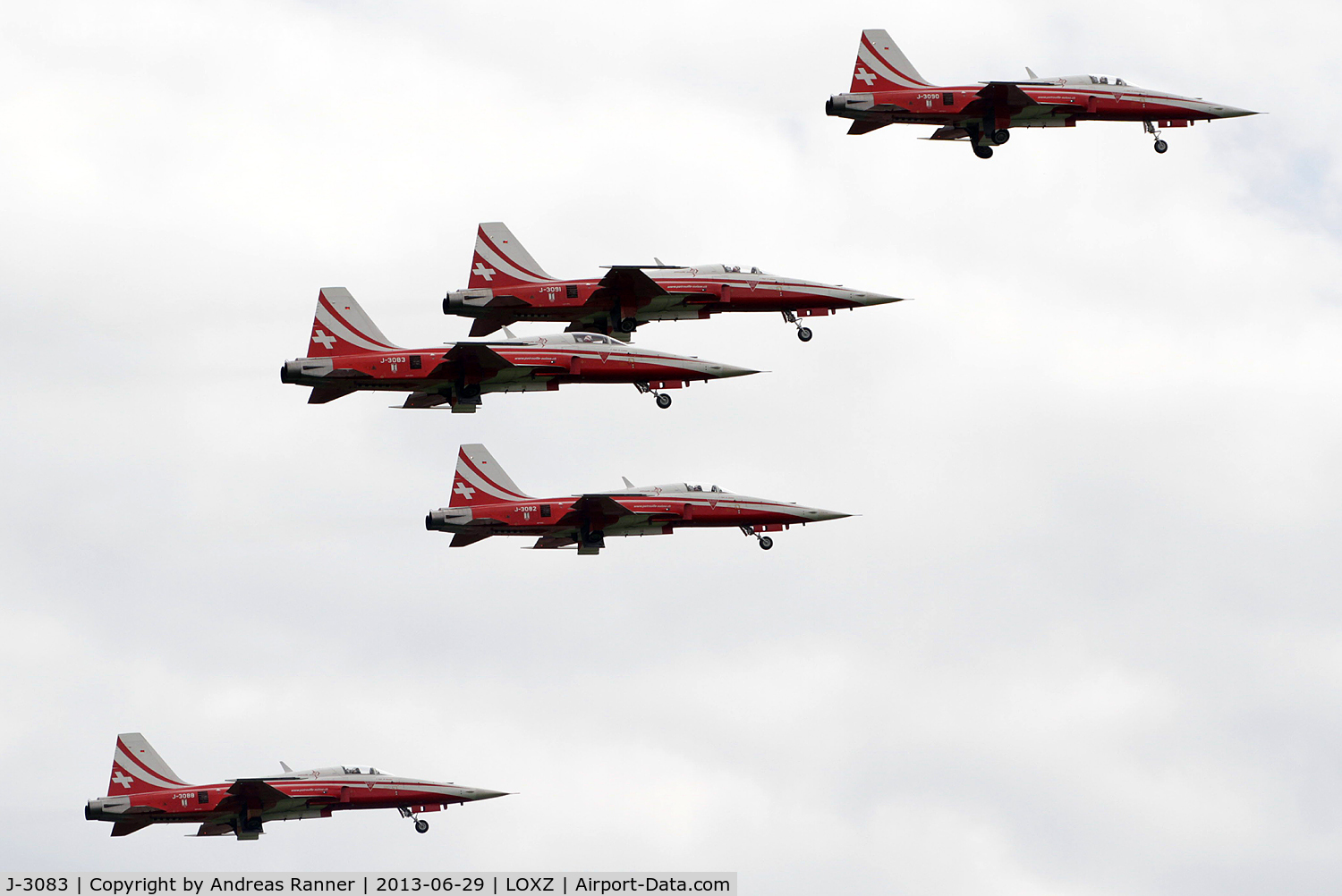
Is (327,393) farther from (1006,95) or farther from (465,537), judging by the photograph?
(1006,95)

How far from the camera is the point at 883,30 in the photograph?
87438 millimetres

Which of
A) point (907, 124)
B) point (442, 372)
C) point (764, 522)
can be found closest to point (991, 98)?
point (907, 124)

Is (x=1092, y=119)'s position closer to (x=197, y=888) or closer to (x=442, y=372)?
(x=442, y=372)

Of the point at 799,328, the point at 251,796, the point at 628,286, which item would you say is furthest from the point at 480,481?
the point at 251,796

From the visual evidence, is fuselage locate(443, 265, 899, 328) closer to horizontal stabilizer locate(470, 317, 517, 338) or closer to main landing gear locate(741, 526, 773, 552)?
horizontal stabilizer locate(470, 317, 517, 338)

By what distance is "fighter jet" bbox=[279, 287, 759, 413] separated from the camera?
268 feet

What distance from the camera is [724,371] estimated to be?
87.9 m

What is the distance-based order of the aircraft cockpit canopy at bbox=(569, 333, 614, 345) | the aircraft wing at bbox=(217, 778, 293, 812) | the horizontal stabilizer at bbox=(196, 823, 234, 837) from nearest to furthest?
the aircraft cockpit canopy at bbox=(569, 333, 614, 345)
the aircraft wing at bbox=(217, 778, 293, 812)
the horizontal stabilizer at bbox=(196, 823, 234, 837)

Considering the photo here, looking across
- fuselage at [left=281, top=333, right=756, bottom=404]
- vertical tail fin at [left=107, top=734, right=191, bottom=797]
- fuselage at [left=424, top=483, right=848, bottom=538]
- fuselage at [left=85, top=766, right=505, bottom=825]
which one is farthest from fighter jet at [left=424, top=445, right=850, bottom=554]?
vertical tail fin at [left=107, top=734, right=191, bottom=797]

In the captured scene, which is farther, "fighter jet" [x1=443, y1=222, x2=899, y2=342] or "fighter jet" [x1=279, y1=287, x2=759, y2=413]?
"fighter jet" [x1=443, y1=222, x2=899, y2=342]

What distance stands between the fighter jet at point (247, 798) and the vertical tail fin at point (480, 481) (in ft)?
63.1

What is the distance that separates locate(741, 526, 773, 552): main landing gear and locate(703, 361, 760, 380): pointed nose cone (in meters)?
7.59

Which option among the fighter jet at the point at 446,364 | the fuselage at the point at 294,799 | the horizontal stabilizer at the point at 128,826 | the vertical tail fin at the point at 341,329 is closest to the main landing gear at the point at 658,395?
the fighter jet at the point at 446,364

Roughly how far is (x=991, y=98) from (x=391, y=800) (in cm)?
4630
